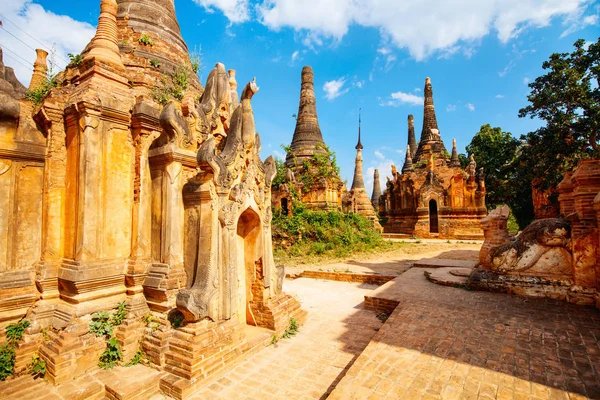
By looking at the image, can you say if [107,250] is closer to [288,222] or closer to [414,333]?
[414,333]

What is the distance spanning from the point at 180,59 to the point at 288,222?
1195 centimetres

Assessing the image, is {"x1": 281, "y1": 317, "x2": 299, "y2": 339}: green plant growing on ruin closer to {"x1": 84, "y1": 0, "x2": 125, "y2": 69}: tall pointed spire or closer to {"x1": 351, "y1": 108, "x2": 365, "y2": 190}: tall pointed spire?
{"x1": 84, "y1": 0, "x2": 125, "y2": 69}: tall pointed spire

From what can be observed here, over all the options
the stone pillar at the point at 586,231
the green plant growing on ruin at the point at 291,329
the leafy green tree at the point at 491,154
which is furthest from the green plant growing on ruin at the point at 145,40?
the leafy green tree at the point at 491,154

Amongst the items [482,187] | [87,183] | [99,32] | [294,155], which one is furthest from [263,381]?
[482,187]

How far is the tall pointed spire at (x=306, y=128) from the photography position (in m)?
23.0

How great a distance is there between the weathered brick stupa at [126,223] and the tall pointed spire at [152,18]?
0.77m

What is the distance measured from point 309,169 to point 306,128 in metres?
4.25

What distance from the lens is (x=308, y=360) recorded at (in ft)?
16.0

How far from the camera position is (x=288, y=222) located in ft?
58.2

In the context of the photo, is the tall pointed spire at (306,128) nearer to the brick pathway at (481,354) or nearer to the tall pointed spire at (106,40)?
the tall pointed spire at (106,40)

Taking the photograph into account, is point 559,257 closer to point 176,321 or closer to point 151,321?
point 176,321

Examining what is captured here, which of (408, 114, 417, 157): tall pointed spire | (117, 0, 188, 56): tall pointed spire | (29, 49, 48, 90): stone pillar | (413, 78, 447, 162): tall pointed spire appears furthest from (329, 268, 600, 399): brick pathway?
(408, 114, 417, 157): tall pointed spire

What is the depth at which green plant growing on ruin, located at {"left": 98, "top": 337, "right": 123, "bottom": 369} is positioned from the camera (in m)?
4.34

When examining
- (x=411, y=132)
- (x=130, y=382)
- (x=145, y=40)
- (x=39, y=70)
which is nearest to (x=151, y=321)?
(x=130, y=382)
